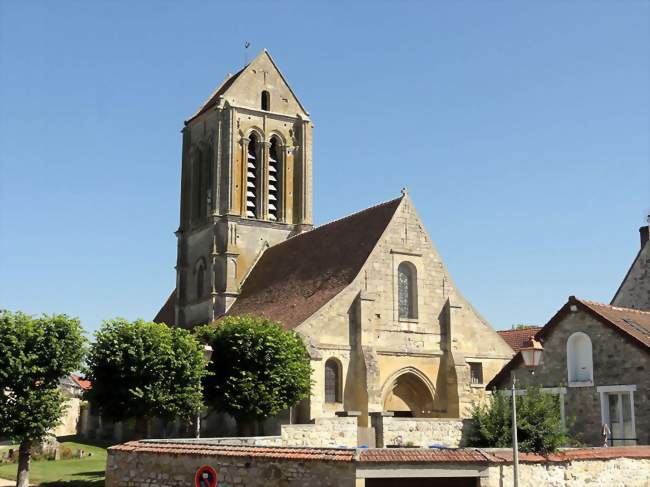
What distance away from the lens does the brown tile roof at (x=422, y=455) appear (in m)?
16.1

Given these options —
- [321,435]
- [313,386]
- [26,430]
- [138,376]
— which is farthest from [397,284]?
[26,430]

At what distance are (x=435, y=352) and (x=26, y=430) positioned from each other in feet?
56.1

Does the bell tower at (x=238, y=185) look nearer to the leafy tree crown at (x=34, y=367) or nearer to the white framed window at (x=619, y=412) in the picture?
the leafy tree crown at (x=34, y=367)

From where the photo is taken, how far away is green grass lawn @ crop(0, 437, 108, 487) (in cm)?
2714

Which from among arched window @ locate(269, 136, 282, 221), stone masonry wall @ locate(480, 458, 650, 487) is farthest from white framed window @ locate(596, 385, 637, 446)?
arched window @ locate(269, 136, 282, 221)

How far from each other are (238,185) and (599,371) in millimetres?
26020

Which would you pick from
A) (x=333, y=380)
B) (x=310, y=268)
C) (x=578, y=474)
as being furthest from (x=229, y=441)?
(x=310, y=268)

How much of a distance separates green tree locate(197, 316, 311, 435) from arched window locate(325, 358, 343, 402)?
187 centimetres

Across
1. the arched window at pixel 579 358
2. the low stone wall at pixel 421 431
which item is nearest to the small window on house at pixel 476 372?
the low stone wall at pixel 421 431

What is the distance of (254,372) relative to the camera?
31234 mm

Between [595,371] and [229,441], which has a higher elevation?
[595,371]

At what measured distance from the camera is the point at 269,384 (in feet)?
101

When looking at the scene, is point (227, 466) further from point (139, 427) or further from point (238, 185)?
point (238, 185)

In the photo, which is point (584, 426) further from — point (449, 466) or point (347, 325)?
point (347, 325)
